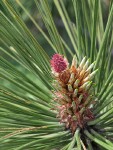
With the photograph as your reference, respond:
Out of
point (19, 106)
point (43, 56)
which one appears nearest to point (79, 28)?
point (43, 56)

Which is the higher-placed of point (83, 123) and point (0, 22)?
point (0, 22)

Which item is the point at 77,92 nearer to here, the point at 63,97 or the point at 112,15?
the point at 63,97

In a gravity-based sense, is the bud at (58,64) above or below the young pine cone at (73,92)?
above

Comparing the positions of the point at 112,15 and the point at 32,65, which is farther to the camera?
the point at 32,65

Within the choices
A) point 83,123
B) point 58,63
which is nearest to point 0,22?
point 58,63

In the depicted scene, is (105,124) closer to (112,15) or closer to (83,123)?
(83,123)

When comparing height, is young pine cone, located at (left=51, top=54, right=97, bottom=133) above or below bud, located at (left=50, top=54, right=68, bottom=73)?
below

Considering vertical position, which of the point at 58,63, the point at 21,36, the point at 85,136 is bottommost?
the point at 85,136

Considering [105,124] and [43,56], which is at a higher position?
[43,56]

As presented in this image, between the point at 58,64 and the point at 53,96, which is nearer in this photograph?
the point at 58,64
